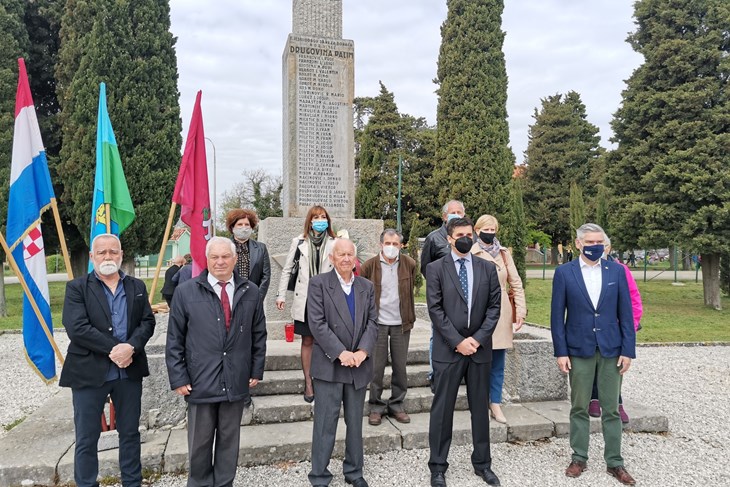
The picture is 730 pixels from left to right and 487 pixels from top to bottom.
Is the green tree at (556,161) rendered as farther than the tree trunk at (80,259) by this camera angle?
Yes

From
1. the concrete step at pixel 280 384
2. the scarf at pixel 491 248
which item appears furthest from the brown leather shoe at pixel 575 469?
the concrete step at pixel 280 384

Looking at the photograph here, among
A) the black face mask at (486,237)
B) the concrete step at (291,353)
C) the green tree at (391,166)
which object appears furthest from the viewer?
the green tree at (391,166)

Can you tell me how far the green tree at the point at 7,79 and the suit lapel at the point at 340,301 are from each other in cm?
1311

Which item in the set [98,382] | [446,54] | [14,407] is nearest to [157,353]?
[98,382]

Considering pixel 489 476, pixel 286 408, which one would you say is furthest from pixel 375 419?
pixel 489 476

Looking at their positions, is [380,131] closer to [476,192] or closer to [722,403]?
[476,192]

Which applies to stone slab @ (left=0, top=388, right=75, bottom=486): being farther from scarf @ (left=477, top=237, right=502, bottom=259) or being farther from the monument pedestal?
scarf @ (left=477, top=237, right=502, bottom=259)

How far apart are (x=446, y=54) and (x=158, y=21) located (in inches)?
482

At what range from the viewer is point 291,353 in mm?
5500

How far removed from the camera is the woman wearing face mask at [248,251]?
4766mm

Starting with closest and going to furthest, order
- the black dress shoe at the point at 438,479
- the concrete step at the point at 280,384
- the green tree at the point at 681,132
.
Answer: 1. the black dress shoe at the point at 438,479
2. the concrete step at the point at 280,384
3. the green tree at the point at 681,132

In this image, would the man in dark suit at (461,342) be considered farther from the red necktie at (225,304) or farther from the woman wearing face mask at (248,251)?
the woman wearing face mask at (248,251)

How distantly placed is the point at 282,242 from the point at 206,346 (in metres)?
3.71

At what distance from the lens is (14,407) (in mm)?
6164
